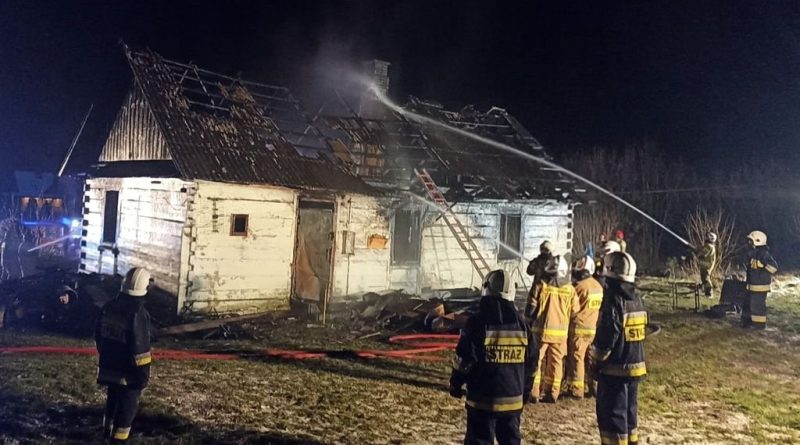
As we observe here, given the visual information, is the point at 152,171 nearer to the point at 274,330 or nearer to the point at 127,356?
the point at 274,330

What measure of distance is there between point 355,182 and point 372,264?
81.6 inches

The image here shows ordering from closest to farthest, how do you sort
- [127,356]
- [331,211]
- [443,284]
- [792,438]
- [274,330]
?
[127,356], [792,438], [274,330], [331,211], [443,284]

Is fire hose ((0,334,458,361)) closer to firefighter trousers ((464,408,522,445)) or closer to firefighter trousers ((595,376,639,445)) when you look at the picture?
firefighter trousers ((595,376,639,445))

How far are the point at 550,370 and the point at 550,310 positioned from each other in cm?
86

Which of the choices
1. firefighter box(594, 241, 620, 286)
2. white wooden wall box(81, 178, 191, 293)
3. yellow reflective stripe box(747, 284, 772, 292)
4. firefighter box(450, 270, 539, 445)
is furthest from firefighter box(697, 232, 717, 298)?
firefighter box(450, 270, 539, 445)

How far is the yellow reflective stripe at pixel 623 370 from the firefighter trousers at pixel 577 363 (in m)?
2.12

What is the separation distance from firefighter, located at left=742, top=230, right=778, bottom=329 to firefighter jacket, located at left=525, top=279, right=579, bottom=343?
25.2ft

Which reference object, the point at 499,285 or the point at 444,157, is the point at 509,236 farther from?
the point at 499,285

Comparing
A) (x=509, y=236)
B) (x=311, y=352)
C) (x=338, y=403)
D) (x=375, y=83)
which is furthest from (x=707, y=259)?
(x=338, y=403)

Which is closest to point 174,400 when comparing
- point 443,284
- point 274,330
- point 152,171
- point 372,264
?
point 274,330

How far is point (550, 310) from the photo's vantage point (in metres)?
7.16

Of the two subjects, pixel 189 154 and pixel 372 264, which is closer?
pixel 189 154

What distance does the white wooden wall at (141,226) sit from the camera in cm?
1177

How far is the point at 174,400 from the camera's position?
6.93 metres
